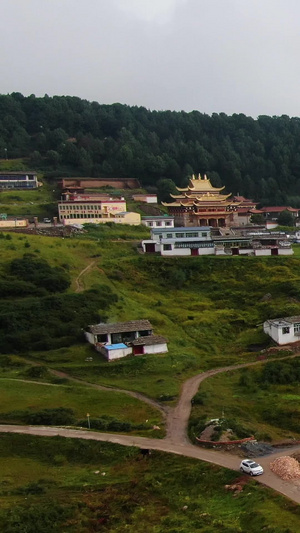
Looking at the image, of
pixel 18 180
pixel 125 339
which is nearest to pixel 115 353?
pixel 125 339

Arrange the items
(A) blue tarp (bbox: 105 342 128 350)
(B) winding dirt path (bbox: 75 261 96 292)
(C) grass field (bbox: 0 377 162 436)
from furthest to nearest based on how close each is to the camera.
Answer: (B) winding dirt path (bbox: 75 261 96 292), (A) blue tarp (bbox: 105 342 128 350), (C) grass field (bbox: 0 377 162 436)

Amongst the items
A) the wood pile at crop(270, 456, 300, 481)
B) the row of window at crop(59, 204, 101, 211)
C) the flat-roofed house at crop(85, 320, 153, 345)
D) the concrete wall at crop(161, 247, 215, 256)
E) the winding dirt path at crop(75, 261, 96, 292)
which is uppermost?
the row of window at crop(59, 204, 101, 211)

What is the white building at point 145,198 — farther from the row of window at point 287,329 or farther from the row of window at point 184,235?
A: the row of window at point 287,329

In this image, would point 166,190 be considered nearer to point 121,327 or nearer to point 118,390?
point 121,327

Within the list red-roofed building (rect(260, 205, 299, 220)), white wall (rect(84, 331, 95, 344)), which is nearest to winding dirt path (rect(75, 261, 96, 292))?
white wall (rect(84, 331, 95, 344))

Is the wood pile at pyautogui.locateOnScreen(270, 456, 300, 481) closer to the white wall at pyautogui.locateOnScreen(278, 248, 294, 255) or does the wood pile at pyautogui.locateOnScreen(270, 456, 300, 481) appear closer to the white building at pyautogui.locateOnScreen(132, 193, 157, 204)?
the white wall at pyautogui.locateOnScreen(278, 248, 294, 255)

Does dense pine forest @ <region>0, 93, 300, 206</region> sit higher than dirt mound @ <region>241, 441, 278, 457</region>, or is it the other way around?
dense pine forest @ <region>0, 93, 300, 206</region>

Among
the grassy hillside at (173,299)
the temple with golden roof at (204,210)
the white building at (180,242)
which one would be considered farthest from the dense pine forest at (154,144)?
the grassy hillside at (173,299)
